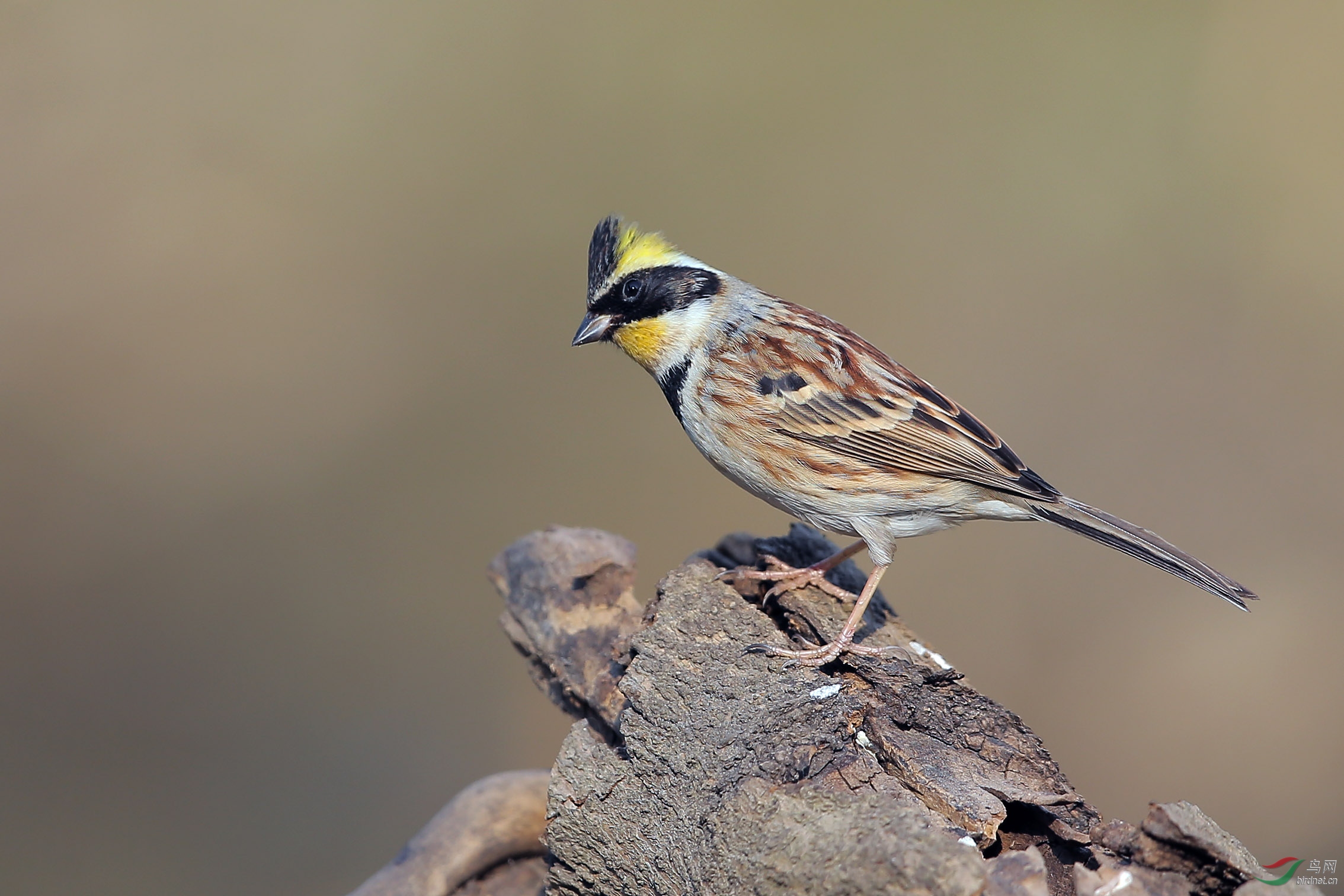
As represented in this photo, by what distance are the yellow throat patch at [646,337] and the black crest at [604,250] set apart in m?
0.21

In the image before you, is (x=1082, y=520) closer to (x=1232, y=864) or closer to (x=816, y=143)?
(x=1232, y=864)

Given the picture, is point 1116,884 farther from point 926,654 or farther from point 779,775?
point 926,654

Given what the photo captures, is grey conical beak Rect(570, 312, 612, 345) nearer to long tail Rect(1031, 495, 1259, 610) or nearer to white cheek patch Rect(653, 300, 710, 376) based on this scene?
white cheek patch Rect(653, 300, 710, 376)

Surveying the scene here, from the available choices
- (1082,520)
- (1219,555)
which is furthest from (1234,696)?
(1082,520)

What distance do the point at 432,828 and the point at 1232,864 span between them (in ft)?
8.82

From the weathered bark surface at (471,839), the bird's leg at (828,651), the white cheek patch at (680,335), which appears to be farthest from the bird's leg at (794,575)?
the weathered bark surface at (471,839)

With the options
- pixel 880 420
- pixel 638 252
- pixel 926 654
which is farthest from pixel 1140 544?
pixel 638 252

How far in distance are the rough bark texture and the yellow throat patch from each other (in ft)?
3.17

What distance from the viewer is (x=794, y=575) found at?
4.27 metres

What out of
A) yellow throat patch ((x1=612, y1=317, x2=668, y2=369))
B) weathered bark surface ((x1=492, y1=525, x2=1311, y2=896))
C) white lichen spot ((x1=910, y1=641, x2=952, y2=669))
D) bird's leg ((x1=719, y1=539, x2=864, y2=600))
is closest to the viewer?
weathered bark surface ((x1=492, y1=525, x2=1311, y2=896))

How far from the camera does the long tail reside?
3846mm

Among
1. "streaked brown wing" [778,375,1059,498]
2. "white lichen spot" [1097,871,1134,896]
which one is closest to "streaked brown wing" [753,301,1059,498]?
"streaked brown wing" [778,375,1059,498]

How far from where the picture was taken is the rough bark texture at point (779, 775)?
2428 millimetres

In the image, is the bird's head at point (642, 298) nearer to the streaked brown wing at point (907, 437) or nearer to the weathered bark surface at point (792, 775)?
the streaked brown wing at point (907, 437)
